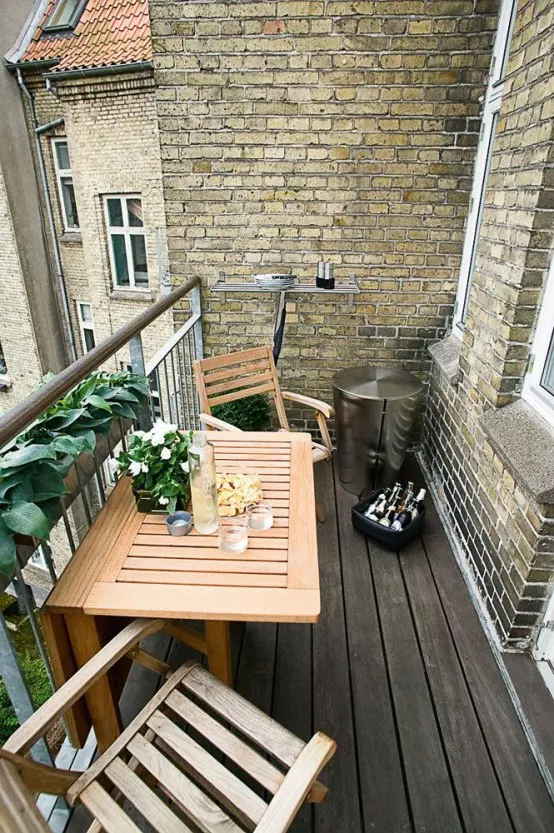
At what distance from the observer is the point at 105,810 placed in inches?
39.9

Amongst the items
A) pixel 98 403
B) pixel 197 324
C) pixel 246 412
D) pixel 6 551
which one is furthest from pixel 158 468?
pixel 197 324

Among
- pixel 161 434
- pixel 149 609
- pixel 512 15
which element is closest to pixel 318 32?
pixel 512 15

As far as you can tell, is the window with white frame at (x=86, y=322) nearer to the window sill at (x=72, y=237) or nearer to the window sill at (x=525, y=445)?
the window sill at (x=72, y=237)

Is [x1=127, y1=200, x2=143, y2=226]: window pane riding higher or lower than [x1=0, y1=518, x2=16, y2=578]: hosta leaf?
higher

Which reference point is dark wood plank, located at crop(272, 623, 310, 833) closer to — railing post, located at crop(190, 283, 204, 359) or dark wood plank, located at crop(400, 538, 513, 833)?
dark wood plank, located at crop(400, 538, 513, 833)

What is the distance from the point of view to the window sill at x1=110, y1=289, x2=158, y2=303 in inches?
328

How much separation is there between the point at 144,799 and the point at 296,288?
241 cm

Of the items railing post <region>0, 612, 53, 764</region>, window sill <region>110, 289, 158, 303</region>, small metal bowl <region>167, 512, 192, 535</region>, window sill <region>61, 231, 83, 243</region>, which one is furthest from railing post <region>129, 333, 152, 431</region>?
window sill <region>61, 231, 83, 243</region>

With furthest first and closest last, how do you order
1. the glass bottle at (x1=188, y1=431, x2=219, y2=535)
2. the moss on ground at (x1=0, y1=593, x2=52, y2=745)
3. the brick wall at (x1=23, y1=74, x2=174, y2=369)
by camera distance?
the brick wall at (x1=23, y1=74, x2=174, y2=369), the moss on ground at (x1=0, y1=593, x2=52, y2=745), the glass bottle at (x1=188, y1=431, x2=219, y2=535)

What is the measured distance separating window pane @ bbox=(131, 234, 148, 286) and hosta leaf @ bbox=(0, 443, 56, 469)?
771cm

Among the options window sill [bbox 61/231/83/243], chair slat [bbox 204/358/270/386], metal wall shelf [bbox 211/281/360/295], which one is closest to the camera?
Result: chair slat [bbox 204/358/270/386]

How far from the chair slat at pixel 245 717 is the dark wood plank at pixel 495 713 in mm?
784

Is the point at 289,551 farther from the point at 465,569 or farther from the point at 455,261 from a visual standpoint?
the point at 455,261

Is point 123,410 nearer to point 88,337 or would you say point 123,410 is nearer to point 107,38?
point 107,38
